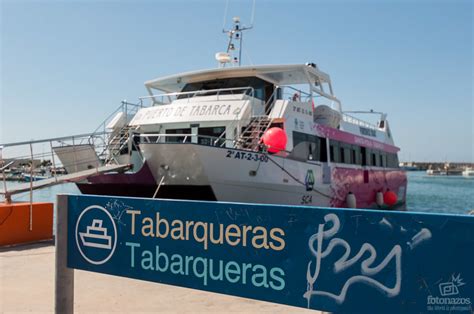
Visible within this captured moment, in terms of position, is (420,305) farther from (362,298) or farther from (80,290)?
(80,290)

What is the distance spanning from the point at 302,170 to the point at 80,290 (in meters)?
7.97

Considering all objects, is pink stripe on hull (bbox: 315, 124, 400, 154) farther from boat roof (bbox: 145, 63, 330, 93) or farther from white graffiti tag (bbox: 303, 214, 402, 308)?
white graffiti tag (bbox: 303, 214, 402, 308)

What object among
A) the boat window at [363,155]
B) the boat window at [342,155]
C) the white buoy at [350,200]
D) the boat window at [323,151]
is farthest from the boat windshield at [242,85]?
the boat window at [363,155]

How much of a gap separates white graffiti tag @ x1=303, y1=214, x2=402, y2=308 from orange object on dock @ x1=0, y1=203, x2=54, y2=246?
6.76 metres

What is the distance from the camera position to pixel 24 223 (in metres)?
7.91

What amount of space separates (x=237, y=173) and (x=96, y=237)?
6.67 metres

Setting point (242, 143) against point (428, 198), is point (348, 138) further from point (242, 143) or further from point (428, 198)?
point (428, 198)

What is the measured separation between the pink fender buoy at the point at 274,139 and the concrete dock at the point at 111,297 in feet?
18.9

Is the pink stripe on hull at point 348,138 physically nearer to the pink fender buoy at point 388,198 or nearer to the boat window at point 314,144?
the boat window at point 314,144

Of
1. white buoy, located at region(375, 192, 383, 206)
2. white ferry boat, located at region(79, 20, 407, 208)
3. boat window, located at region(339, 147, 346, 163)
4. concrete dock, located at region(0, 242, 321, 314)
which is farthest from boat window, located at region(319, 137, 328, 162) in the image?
concrete dock, located at region(0, 242, 321, 314)

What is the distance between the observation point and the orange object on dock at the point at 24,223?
24.9ft

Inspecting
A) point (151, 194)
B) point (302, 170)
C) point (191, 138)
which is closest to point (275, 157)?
point (302, 170)

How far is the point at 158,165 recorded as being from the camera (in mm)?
9727

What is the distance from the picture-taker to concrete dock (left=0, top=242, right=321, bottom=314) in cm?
432
